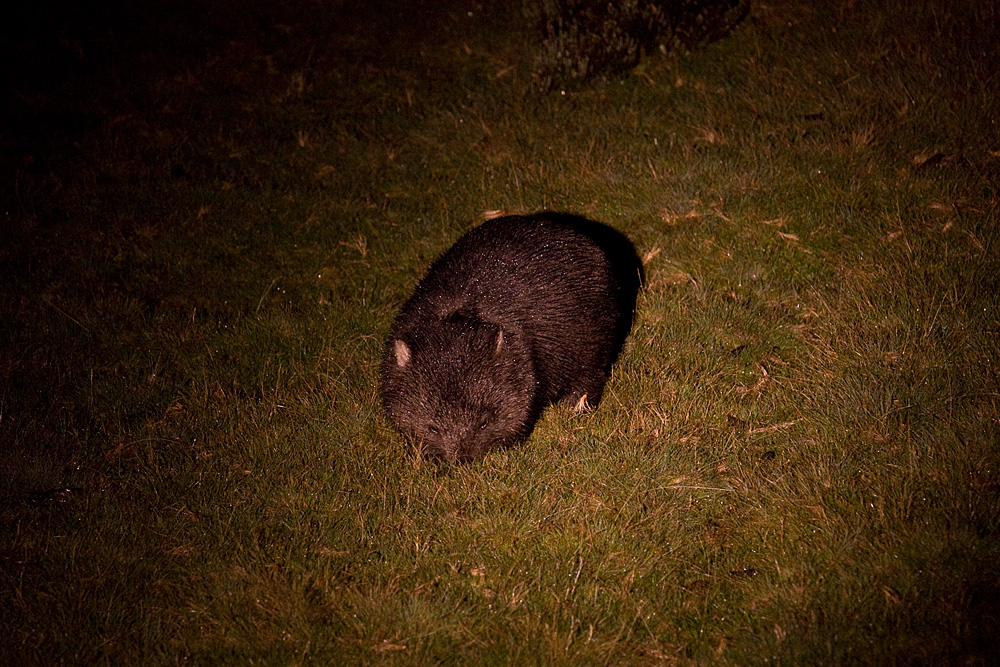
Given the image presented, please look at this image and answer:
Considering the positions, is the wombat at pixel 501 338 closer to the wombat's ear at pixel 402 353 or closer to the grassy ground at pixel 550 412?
the wombat's ear at pixel 402 353

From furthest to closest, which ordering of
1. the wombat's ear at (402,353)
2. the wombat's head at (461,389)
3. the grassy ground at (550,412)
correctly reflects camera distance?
the wombat's ear at (402,353) → the wombat's head at (461,389) → the grassy ground at (550,412)

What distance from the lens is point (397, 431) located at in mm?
4633

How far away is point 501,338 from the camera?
4.40 m

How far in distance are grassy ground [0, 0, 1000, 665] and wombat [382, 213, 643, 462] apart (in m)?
0.22

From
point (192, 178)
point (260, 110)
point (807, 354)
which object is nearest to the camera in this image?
point (807, 354)

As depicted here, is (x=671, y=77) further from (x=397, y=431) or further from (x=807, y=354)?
(x=397, y=431)

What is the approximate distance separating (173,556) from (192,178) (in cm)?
431

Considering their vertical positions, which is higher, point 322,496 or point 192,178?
point 192,178

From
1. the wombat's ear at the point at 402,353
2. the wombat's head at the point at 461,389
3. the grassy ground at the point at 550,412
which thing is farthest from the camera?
the wombat's ear at the point at 402,353

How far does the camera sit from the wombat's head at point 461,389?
14.1ft

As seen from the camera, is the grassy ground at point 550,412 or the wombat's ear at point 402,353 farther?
the wombat's ear at point 402,353

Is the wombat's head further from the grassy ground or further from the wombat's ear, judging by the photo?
the grassy ground

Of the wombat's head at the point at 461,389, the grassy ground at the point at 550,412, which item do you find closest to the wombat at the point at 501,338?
the wombat's head at the point at 461,389

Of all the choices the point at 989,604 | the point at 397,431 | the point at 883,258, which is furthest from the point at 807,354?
the point at 397,431
